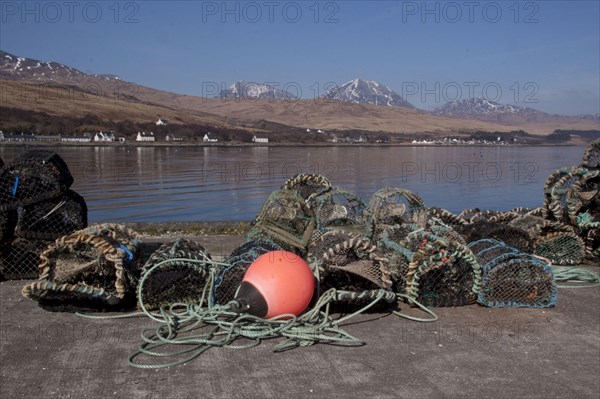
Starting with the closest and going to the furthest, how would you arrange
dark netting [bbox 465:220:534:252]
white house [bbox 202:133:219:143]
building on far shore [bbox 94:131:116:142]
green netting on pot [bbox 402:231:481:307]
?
green netting on pot [bbox 402:231:481:307] < dark netting [bbox 465:220:534:252] < building on far shore [bbox 94:131:116:142] < white house [bbox 202:133:219:143]

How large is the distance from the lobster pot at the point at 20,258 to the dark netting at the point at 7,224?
85mm

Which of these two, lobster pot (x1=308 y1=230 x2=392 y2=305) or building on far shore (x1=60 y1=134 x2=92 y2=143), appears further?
building on far shore (x1=60 y1=134 x2=92 y2=143)

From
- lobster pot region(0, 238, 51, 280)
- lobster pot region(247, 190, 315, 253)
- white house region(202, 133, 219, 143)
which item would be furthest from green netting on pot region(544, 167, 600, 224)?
white house region(202, 133, 219, 143)

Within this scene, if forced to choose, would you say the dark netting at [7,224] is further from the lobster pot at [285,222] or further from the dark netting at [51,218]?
the lobster pot at [285,222]

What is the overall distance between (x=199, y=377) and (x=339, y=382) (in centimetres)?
94

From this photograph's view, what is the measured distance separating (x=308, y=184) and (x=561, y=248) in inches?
137

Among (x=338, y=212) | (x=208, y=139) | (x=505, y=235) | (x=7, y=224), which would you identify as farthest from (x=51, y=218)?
(x=208, y=139)

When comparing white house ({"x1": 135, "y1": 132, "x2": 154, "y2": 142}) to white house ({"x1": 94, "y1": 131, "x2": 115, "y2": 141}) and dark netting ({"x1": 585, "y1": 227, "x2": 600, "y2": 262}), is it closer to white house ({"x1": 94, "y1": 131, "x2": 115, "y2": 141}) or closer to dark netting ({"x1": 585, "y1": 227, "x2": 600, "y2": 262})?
white house ({"x1": 94, "y1": 131, "x2": 115, "y2": 141})

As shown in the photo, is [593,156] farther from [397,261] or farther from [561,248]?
[397,261]

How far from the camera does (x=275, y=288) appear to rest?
175 inches

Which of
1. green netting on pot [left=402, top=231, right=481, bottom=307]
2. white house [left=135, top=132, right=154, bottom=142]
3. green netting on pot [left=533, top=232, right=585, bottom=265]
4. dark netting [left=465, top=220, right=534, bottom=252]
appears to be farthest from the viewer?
white house [left=135, top=132, right=154, bottom=142]

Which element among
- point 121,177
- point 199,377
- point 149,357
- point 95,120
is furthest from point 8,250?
point 95,120

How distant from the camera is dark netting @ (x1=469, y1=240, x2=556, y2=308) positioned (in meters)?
5.26

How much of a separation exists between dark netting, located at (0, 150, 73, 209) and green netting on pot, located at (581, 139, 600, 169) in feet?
21.4
